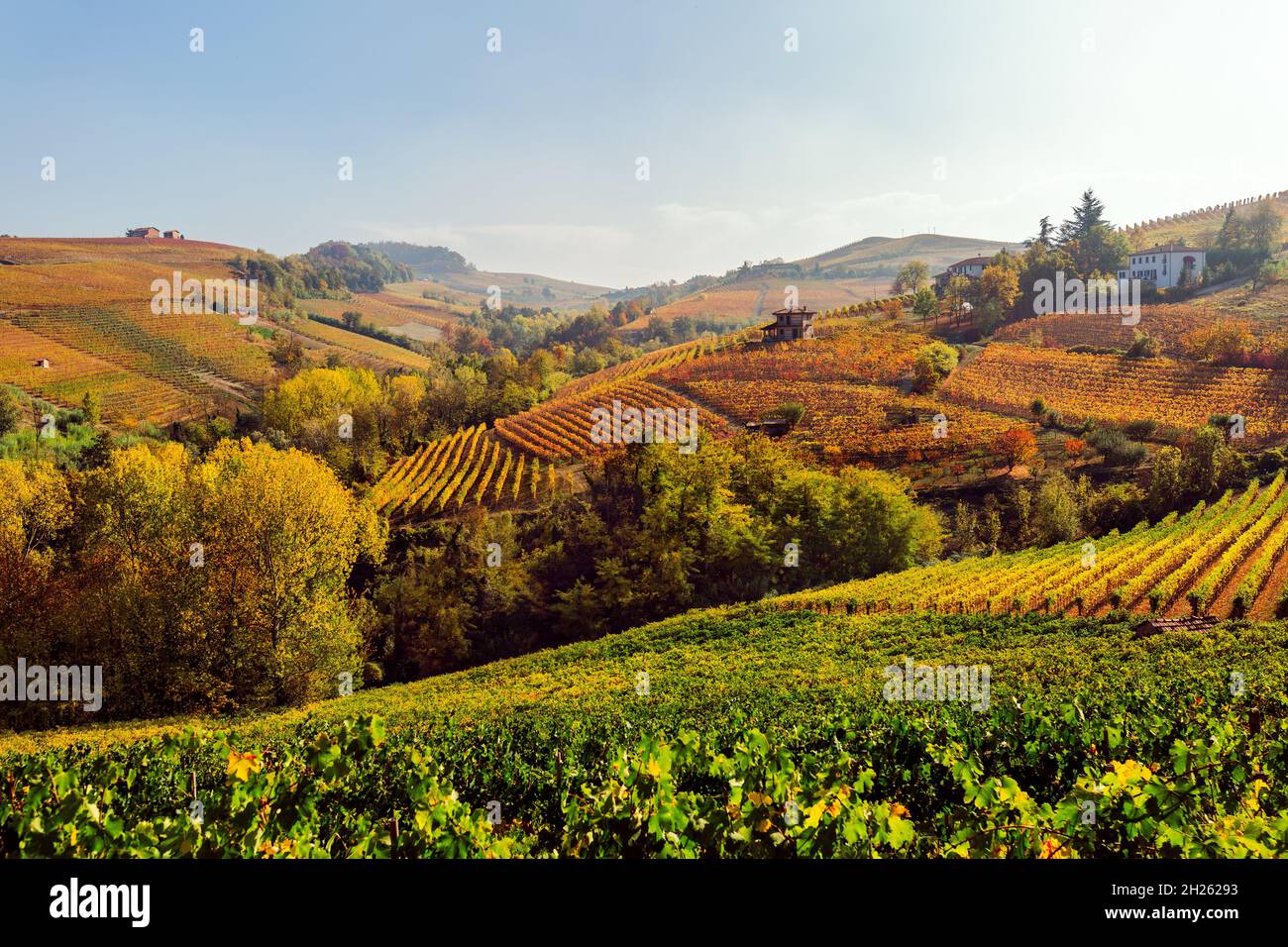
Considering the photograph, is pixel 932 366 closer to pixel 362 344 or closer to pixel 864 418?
pixel 864 418

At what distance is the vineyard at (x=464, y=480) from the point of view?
54125 millimetres

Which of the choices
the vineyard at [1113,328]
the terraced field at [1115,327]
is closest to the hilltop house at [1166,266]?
the terraced field at [1115,327]

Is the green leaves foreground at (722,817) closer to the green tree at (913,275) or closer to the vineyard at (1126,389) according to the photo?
the vineyard at (1126,389)

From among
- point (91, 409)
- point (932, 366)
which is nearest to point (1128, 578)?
point (932, 366)

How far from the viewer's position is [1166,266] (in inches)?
3873

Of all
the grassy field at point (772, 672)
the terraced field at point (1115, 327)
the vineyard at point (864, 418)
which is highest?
the terraced field at point (1115, 327)

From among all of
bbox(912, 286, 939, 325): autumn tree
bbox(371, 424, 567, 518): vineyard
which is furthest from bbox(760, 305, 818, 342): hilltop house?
bbox(371, 424, 567, 518): vineyard

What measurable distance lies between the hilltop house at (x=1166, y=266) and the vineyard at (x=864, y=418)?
57.4 m

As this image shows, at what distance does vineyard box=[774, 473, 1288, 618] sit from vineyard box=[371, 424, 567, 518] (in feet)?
86.7

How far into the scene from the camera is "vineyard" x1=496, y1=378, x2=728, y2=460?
62500 mm

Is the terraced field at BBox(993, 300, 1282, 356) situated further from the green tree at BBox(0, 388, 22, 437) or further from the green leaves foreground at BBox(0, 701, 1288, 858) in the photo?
the green tree at BBox(0, 388, 22, 437)

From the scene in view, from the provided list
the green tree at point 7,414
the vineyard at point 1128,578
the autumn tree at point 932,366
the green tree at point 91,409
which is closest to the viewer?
the vineyard at point 1128,578

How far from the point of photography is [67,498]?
3600 cm

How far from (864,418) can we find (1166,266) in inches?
2645
